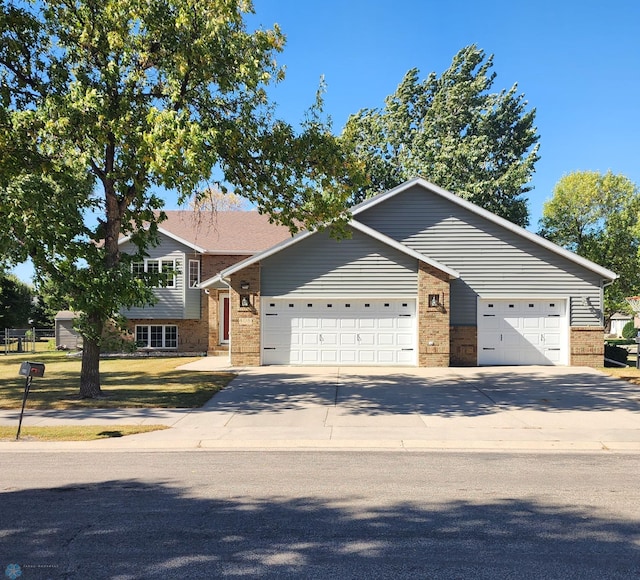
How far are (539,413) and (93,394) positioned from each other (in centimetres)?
1037

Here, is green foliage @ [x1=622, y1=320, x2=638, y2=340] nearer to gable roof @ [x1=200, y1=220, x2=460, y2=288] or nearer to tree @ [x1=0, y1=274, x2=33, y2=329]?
gable roof @ [x1=200, y1=220, x2=460, y2=288]

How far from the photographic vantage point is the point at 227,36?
12.5 metres

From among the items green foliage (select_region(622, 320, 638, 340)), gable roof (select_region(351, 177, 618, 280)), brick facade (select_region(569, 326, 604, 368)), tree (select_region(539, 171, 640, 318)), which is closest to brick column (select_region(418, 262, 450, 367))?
gable roof (select_region(351, 177, 618, 280))

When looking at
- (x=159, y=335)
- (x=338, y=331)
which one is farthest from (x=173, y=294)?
(x=338, y=331)

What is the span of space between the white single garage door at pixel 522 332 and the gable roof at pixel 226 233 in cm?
1065

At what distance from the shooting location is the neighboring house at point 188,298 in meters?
26.1

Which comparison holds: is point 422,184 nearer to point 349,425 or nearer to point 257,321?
point 257,321

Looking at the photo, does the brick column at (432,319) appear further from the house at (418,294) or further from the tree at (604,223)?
the tree at (604,223)

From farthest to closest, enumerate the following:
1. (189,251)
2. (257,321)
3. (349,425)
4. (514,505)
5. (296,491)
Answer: (189,251) → (257,321) → (349,425) → (296,491) → (514,505)

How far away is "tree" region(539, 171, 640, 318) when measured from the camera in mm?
34781

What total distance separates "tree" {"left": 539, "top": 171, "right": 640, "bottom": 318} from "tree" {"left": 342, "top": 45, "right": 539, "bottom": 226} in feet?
16.7

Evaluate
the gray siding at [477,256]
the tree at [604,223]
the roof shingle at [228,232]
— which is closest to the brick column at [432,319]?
the gray siding at [477,256]

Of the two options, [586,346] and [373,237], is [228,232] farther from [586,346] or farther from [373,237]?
[586,346]

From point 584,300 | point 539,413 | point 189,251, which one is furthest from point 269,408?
point 189,251
